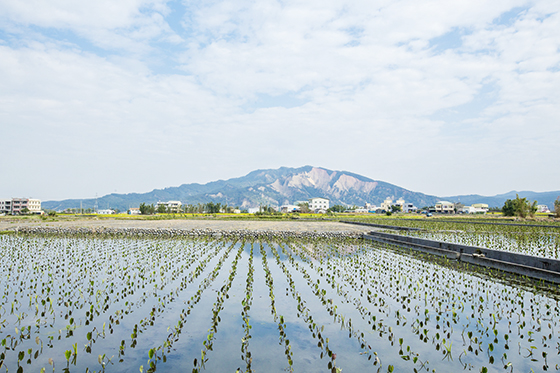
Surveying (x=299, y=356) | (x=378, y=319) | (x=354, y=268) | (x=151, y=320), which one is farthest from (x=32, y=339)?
(x=354, y=268)

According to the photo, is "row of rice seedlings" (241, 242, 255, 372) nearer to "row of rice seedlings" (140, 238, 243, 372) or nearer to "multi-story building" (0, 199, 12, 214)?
"row of rice seedlings" (140, 238, 243, 372)

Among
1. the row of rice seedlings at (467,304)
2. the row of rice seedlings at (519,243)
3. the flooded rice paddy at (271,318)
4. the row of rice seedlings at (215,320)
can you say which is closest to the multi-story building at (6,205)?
the flooded rice paddy at (271,318)

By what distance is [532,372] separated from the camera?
5.88 meters

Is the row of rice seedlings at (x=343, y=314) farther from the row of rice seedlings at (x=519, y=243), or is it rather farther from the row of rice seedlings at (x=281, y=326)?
the row of rice seedlings at (x=519, y=243)

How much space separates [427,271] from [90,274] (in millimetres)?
14154

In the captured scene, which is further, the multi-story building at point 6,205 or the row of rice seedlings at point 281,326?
the multi-story building at point 6,205

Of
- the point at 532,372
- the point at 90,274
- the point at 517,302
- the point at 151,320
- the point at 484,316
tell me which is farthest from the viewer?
the point at 90,274

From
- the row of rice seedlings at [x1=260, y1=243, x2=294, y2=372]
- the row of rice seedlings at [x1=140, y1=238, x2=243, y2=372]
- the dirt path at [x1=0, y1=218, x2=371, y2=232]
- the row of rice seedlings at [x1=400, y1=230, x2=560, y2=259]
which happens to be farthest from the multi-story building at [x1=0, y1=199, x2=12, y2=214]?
the row of rice seedlings at [x1=260, y1=243, x2=294, y2=372]

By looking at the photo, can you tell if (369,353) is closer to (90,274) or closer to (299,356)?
(299,356)

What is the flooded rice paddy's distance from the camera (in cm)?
629

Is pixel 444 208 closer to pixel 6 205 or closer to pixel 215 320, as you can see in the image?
pixel 215 320

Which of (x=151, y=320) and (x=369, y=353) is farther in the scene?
(x=151, y=320)

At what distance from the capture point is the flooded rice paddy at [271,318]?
20.6 feet

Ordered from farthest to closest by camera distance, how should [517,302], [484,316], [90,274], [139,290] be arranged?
1. [90,274]
2. [139,290]
3. [517,302]
4. [484,316]
